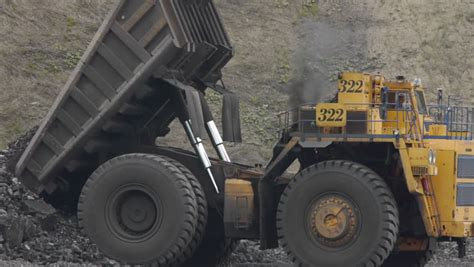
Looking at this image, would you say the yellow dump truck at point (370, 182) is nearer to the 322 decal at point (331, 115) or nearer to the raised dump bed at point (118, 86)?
the 322 decal at point (331, 115)

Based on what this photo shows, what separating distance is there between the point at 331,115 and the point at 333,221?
140cm

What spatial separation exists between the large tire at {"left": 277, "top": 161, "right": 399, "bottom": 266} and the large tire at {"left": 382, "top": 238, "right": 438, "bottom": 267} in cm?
157

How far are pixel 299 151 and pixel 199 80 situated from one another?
2367mm

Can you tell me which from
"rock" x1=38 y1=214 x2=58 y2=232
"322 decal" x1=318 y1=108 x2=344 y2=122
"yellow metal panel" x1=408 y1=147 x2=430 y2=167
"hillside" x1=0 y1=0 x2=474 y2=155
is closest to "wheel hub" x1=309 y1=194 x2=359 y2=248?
"yellow metal panel" x1=408 y1=147 x2=430 y2=167

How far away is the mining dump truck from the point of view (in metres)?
13.5

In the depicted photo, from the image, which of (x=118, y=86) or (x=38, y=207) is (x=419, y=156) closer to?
(x=118, y=86)

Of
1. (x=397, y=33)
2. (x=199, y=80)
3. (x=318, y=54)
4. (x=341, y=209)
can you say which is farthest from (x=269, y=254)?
(x=397, y=33)

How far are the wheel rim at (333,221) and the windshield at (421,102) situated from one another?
203 centimetres

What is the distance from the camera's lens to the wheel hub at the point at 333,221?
13.4 metres

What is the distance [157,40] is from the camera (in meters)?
14.6

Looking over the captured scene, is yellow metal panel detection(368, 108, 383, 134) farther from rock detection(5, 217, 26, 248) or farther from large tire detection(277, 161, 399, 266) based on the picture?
rock detection(5, 217, 26, 248)

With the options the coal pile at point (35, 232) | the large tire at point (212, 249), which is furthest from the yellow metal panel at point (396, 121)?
the coal pile at point (35, 232)

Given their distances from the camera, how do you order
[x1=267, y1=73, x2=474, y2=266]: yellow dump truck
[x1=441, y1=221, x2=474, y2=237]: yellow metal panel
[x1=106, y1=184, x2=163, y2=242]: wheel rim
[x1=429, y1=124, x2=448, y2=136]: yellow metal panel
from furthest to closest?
[x1=106, y1=184, x2=163, y2=242]: wheel rim, [x1=429, y1=124, x2=448, y2=136]: yellow metal panel, [x1=441, y1=221, x2=474, y2=237]: yellow metal panel, [x1=267, y1=73, x2=474, y2=266]: yellow dump truck

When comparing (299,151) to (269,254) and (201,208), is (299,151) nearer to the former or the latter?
(201,208)
